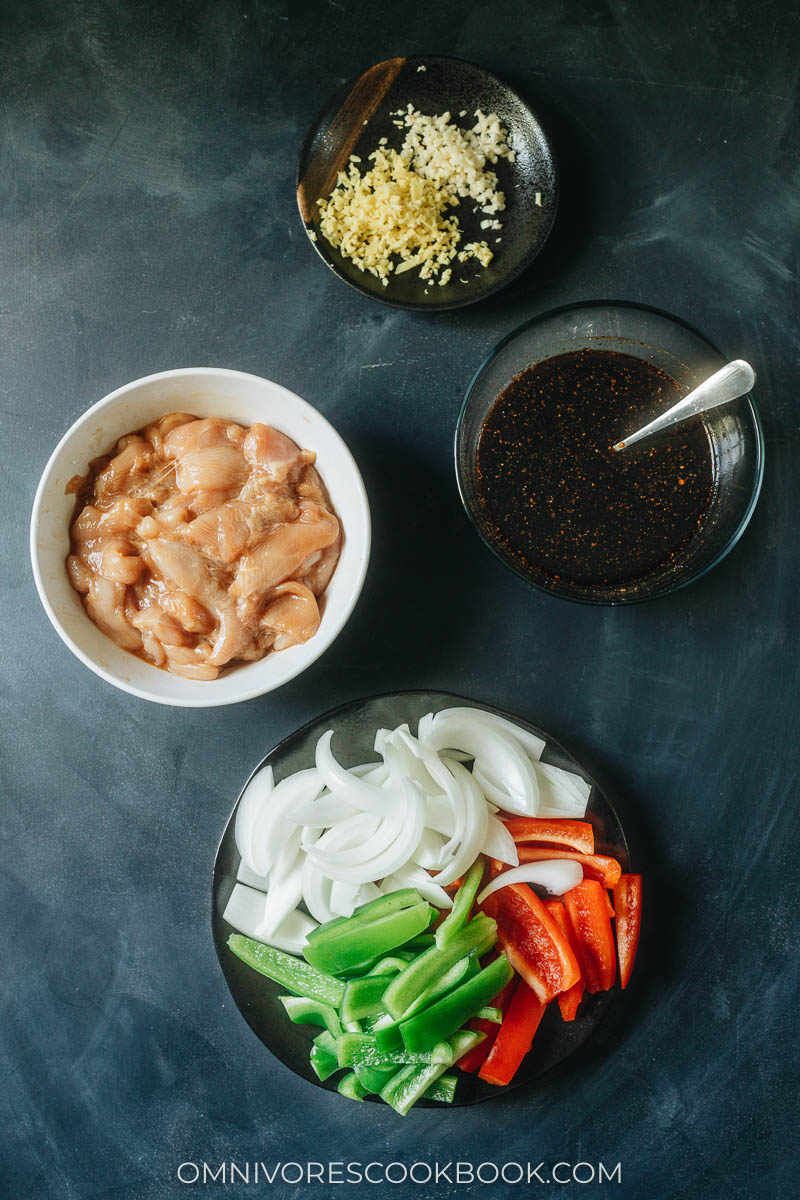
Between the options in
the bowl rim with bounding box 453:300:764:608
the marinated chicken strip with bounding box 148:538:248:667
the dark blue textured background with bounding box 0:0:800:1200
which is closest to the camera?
the marinated chicken strip with bounding box 148:538:248:667

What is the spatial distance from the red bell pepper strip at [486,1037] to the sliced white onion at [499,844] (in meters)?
0.25

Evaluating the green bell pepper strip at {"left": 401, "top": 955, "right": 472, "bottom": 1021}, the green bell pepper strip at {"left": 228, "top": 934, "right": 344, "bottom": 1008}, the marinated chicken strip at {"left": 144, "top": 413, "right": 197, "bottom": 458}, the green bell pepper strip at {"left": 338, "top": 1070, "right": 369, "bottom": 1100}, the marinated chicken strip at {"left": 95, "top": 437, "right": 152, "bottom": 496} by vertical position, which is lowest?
the green bell pepper strip at {"left": 338, "top": 1070, "right": 369, "bottom": 1100}

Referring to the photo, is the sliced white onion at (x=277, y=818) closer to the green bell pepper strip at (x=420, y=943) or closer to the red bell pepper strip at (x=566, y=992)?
the green bell pepper strip at (x=420, y=943)

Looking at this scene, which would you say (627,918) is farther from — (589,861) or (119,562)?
(119,562)

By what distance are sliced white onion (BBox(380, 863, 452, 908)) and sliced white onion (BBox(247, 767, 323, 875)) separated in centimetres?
23

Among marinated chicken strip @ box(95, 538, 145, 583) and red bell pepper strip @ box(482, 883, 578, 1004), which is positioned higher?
marinated chicken strip @ box(95, 538, 145, 583)

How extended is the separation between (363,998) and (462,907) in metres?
0.25

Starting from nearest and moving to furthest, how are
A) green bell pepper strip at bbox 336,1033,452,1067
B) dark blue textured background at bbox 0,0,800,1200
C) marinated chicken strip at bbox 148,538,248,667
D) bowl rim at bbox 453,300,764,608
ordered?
marinated chicken strip at bbox 148,538,248,667
green bell pepper strip at bbox 336,1033,452,1067
bowl rim at bbox 453,300,764,608
dark blue textured background at bbox 0,0,800,1200

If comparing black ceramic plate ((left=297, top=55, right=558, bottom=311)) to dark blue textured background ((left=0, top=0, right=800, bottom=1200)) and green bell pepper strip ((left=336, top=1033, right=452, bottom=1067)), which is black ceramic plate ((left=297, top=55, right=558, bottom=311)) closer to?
dark blue textured background ((left=0, top=0, right=800, bottom=1200))

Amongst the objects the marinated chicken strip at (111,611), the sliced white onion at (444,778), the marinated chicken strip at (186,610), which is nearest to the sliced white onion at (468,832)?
the sliced white onion at (444,778)

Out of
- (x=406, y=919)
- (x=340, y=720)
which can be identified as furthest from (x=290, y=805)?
(x=406, y=919)

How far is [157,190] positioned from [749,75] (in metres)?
1.33

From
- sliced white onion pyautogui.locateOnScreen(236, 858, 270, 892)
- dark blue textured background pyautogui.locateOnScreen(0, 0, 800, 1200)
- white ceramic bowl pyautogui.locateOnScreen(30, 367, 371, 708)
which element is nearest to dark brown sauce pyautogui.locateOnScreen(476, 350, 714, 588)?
dark blue textured background pyautogui.locateOnScreen(0, 0, 800, 1200)

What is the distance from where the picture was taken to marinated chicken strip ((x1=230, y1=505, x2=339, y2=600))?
62.6 inches
